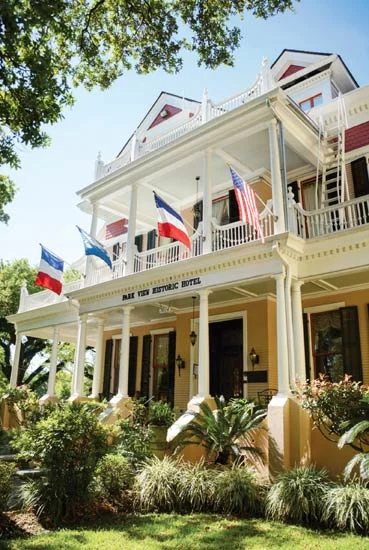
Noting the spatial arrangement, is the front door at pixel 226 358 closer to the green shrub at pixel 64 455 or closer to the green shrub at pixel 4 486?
the green shrub at pixel 64 455

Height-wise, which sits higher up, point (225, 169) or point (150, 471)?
point (225, 169)

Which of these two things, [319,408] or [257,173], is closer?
[319,408]

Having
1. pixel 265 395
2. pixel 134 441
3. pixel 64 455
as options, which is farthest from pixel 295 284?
pixel 64 455

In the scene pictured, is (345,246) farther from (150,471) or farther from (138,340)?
(138,340)

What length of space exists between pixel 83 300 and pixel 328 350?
7773 mm

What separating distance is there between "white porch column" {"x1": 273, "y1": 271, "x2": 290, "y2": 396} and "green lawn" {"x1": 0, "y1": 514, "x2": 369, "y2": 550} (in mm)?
2947

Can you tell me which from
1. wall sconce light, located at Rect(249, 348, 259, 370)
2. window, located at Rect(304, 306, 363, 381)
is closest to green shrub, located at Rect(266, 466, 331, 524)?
window, located at Rect(304, 306, 363, 381)

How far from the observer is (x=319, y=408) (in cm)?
765

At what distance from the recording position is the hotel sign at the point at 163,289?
11.0 m

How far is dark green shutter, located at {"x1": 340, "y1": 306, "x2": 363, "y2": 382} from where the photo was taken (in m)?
10.6

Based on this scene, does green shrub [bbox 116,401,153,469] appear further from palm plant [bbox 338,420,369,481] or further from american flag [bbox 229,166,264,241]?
american flag [bbox 229,166,264,241]

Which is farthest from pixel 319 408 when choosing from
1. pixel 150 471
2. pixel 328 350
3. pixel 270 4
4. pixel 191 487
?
pixel 270 4

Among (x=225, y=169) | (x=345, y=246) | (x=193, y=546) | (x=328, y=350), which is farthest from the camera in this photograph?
(x=225, y=169)

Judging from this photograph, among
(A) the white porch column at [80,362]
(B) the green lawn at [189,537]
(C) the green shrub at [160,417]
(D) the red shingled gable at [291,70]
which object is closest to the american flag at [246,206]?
(C) the green shrub at [160,417]
